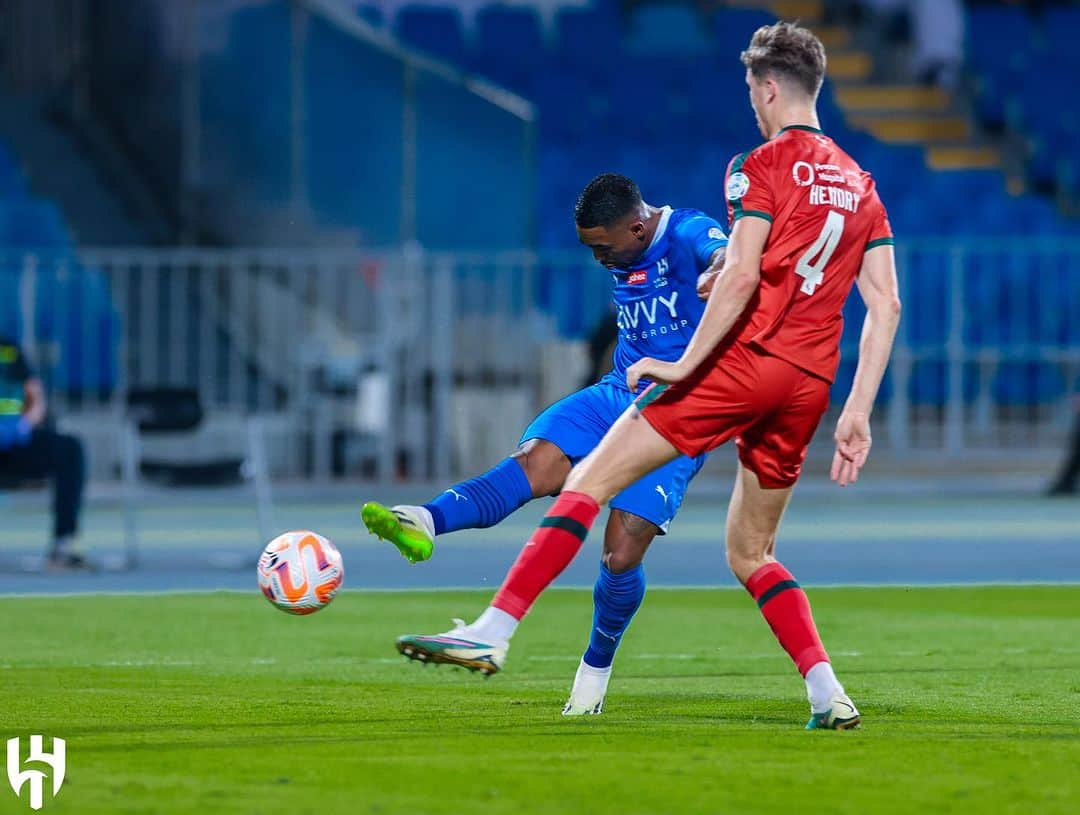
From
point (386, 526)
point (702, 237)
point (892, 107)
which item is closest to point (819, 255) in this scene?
point (702, 237)

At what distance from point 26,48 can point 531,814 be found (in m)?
19.4

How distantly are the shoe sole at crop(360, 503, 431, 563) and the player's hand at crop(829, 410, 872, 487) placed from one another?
135 cm

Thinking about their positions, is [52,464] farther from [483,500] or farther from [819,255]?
[819,255]

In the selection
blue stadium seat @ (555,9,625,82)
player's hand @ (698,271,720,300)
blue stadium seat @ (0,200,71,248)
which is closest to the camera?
player's hand @ (698,271,720,300)

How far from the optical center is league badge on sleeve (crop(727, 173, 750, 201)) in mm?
5938

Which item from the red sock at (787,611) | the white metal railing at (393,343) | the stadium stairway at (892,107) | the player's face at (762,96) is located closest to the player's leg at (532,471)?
the red sock at (787,611)

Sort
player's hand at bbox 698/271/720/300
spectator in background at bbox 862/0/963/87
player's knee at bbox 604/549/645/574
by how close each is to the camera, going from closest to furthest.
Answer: player's hand at bbox 698/271/720/300 < player's knee at bbox 604/549/645/574 < spectator in background at bbox 862/0/963/87

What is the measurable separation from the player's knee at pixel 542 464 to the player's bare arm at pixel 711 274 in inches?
32.0

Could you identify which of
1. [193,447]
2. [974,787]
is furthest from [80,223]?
[974,787]

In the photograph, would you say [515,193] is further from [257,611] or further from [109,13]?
[257,611]

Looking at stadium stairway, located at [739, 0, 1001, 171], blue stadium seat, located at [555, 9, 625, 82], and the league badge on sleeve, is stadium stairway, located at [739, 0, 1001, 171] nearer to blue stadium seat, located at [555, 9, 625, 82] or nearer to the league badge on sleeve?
blue stadium seat, located at [555, 9, 625, 82]

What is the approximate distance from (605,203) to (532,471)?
3.22ft

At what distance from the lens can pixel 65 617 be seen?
10.2 m

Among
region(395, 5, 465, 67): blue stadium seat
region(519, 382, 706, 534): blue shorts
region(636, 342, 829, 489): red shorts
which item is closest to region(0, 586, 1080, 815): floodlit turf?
region(519, 382, 706, 534): blue shorts
